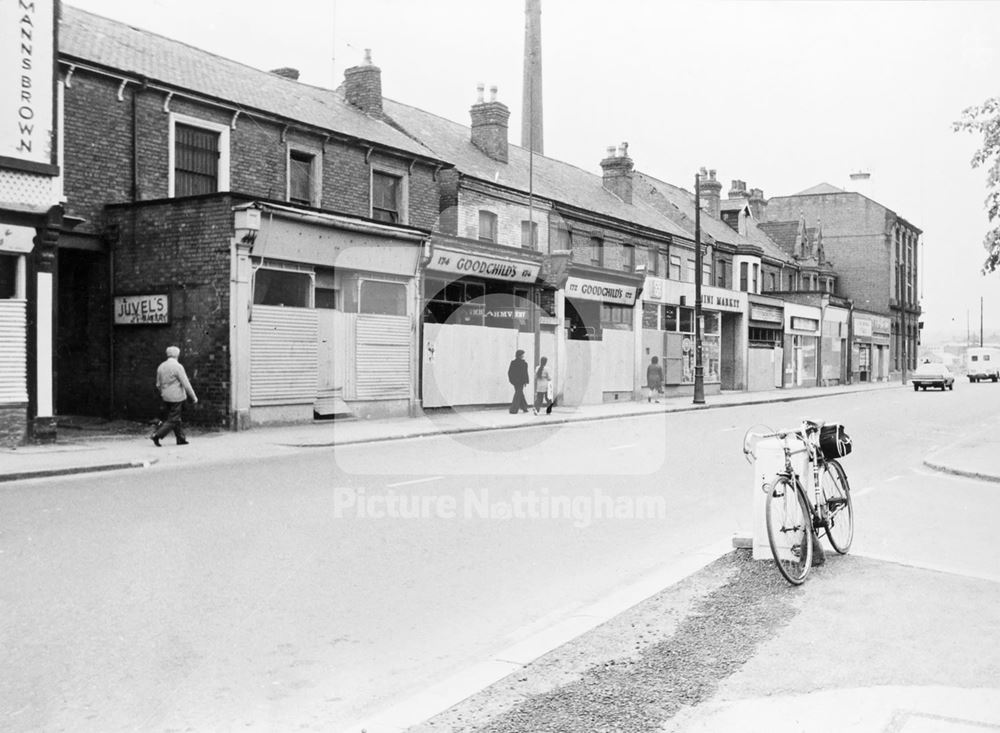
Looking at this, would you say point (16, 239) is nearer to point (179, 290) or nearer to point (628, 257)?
point (179, 290)

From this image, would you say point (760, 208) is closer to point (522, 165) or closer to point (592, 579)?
point (522, 165)

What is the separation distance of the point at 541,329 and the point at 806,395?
16430 mm

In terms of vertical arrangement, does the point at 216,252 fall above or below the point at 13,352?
above

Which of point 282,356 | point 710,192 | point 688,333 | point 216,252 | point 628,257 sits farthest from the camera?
point 710,192

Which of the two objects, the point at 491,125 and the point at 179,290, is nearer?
the point at 179,290

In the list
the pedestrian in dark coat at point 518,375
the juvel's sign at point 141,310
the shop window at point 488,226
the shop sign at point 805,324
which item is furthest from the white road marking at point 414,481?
the shop sign at point 805,324

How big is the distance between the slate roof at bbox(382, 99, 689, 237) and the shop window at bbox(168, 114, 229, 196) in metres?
7.81

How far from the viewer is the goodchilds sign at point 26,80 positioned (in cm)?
1448

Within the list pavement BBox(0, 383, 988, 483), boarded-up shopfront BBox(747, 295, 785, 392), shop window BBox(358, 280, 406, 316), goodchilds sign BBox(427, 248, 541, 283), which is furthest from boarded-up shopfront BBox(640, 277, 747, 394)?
shop window BBox(358, 280, 406, 316)

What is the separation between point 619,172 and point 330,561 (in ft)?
117

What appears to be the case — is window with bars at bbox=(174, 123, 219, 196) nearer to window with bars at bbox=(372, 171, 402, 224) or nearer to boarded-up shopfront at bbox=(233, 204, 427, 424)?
boarded-up shopfront at bbox=(233, 204, 427, 424)

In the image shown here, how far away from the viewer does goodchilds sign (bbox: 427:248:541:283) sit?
24125 mm

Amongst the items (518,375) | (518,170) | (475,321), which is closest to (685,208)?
(518,170)

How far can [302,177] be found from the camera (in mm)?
22812
